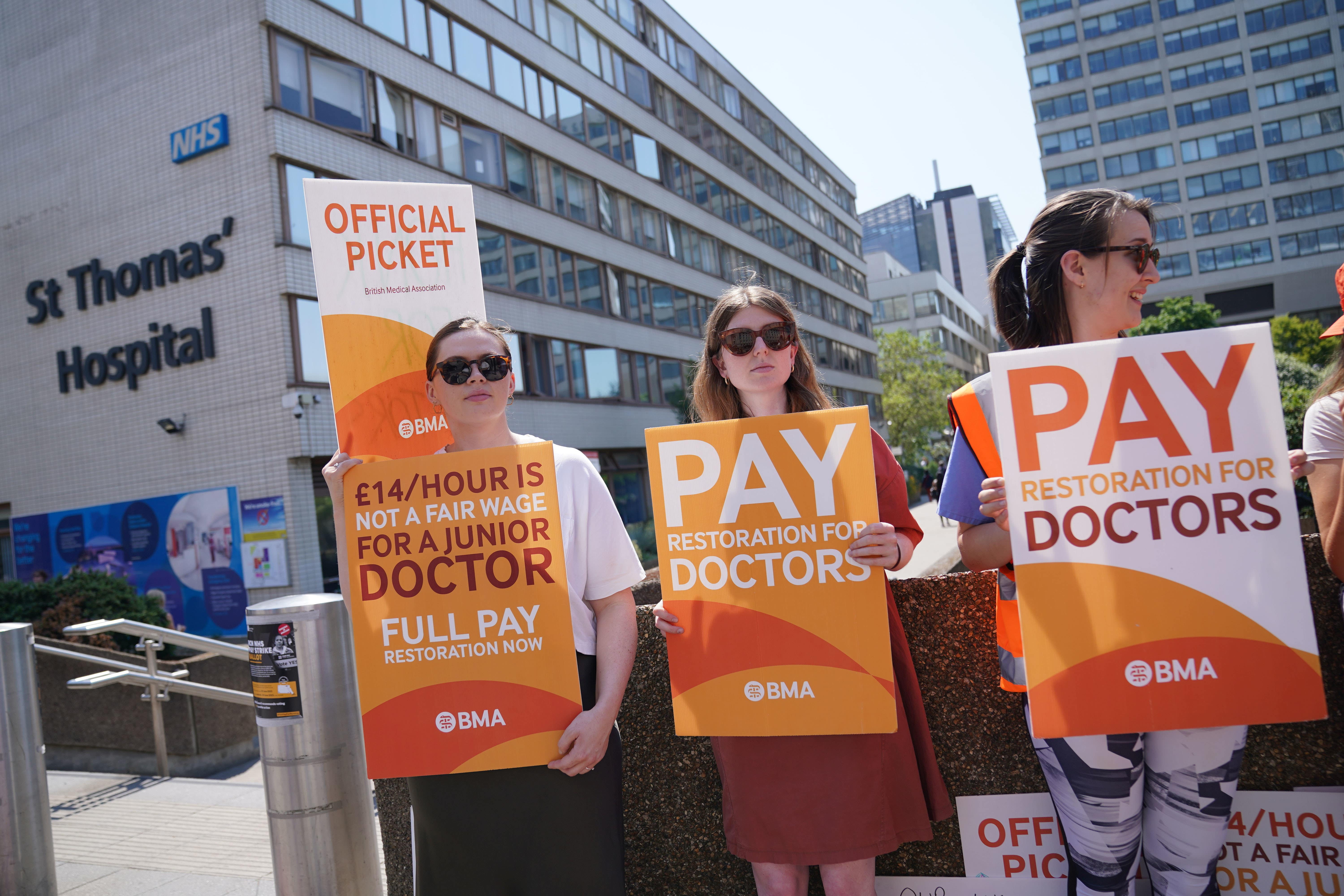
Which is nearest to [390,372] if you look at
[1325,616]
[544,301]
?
[1325,616]

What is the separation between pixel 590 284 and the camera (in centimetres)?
2614

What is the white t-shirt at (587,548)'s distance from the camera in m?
2.24

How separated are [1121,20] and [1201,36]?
551 cm

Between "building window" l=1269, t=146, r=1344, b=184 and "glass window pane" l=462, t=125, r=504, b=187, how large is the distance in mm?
60869

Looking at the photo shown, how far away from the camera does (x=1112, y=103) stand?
204 ft

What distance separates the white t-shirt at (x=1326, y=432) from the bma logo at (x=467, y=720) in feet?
6.63

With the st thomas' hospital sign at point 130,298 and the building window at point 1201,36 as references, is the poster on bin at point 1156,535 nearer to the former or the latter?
the st thomas' hospital sign at point 130,298

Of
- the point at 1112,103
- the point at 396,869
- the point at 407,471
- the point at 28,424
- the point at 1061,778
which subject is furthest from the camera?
the point at 1112,103

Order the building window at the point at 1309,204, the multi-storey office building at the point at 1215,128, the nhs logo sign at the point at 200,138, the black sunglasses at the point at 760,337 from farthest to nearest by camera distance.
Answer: the building window at the point at 1309,204, the multi-storey office building at the point at 1215,128, the nhs logo sign at the point at 200,138, the black sunglasses at the point at 760,337

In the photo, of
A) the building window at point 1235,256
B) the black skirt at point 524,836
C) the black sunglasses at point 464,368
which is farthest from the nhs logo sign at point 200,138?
the building window at point 1235,256

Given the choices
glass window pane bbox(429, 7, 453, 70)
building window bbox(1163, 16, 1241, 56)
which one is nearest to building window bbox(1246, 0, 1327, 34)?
building window bbox(1163, 16, 1241, 56)

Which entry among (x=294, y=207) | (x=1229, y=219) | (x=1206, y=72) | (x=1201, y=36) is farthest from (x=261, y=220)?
(x=1201, y=36)

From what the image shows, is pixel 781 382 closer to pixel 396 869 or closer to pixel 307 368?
pixel 396 869

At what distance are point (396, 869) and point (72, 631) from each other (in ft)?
11.4
